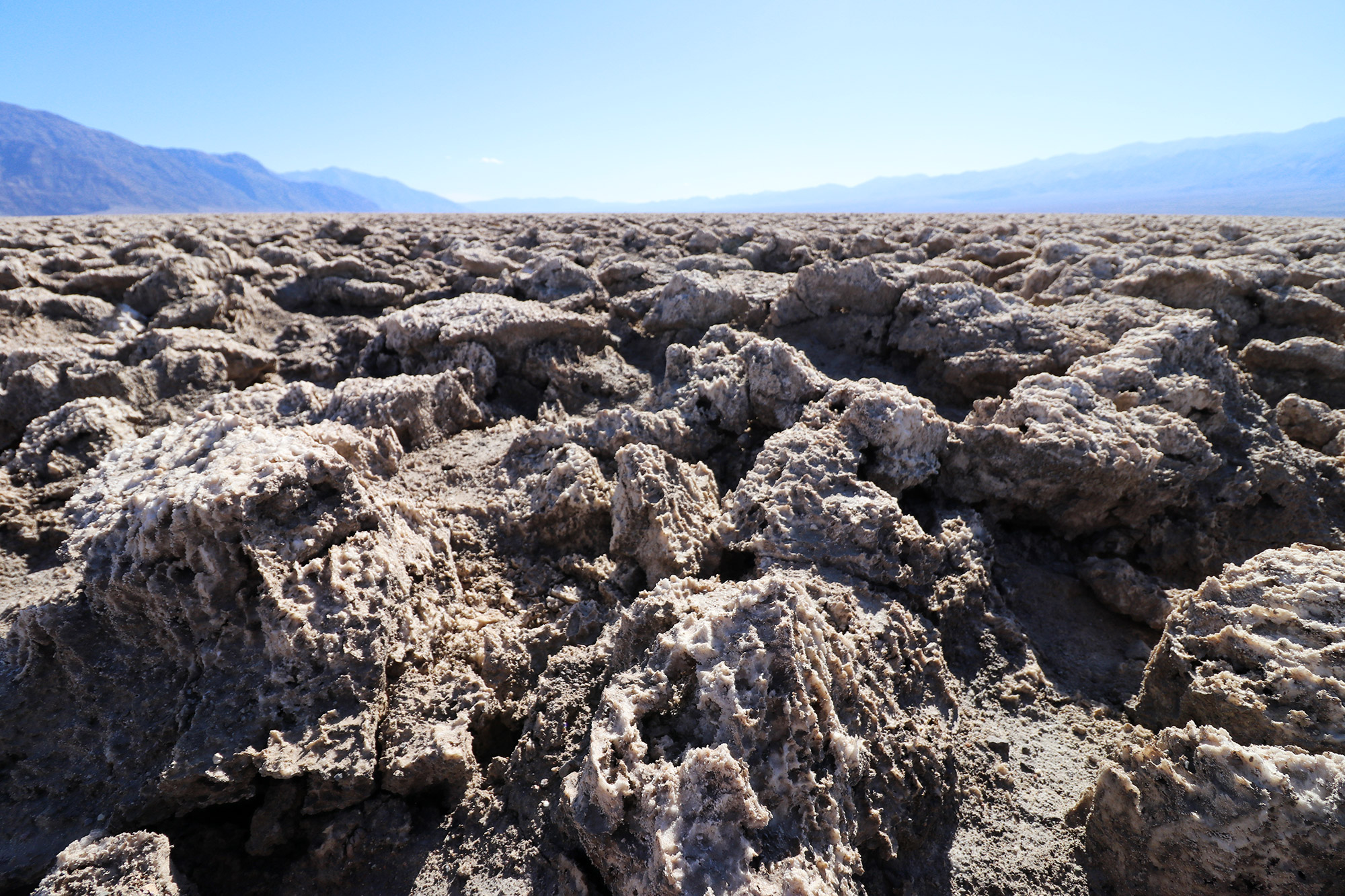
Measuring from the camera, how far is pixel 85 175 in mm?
154375

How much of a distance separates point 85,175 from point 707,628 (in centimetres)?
22374

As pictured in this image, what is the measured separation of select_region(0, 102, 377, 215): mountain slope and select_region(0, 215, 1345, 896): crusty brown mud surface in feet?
610

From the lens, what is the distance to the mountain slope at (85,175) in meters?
142

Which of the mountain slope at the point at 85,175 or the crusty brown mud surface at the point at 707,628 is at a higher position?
the mountain slope at the point at 85,175

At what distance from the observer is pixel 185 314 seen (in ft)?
17.9

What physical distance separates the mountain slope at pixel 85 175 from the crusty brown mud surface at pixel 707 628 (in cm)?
18581

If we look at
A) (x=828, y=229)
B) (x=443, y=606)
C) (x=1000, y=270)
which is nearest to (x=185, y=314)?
(x=443, y=606)

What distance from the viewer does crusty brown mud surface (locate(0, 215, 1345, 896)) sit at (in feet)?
4.92

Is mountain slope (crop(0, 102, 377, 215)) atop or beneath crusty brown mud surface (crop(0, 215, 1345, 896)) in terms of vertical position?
atop

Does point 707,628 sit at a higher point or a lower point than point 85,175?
lower

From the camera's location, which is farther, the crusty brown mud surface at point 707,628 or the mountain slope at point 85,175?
the mountain slope at point 85,175

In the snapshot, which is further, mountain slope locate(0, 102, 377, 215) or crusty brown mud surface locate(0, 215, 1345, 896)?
mountain slope locate(0, 102, 377, 215)

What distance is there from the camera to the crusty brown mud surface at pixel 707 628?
4.92 ft

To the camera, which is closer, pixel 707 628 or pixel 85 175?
pixel 707 628
